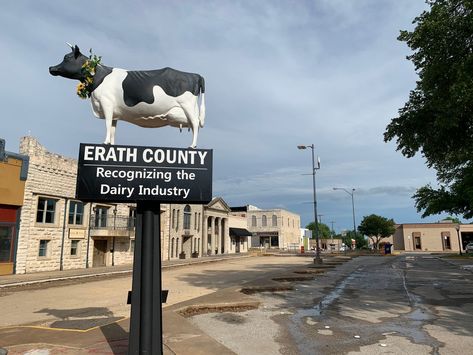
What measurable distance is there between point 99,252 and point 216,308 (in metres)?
22.1

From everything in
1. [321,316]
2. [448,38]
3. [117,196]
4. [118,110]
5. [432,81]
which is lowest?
[321,316]

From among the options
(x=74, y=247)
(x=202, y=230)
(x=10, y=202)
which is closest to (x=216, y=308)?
(x=10, y=202)

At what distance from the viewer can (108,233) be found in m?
30.3

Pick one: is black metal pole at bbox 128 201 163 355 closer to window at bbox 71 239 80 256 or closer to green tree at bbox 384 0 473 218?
green tree at bbox 384 0 473 218

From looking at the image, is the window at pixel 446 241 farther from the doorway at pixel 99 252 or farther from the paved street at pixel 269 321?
the paved street at pixel 269 321

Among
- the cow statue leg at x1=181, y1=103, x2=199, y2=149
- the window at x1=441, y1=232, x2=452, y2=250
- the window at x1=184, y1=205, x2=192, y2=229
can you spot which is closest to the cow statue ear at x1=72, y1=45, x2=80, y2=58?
the cow statue leg at x1=181, y1=103, x2=199, y2=149

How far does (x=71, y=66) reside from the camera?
7.07 m

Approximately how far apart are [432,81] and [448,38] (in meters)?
1.57

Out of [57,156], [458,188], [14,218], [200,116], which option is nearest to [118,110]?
[200,116]

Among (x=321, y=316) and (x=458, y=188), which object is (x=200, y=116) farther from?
(x=458, y=188)

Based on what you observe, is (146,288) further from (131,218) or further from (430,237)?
(430,237)

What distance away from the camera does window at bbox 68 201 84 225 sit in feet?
93.2

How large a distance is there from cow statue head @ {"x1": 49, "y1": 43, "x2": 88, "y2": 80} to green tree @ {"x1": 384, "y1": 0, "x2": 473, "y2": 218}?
1104 cm

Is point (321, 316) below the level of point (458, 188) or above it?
below
